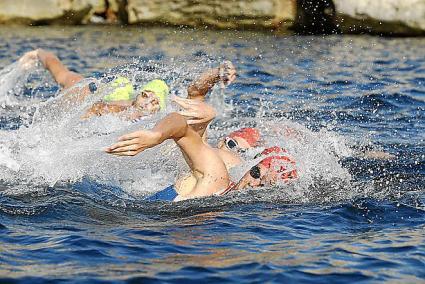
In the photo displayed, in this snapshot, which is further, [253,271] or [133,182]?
[133,182]

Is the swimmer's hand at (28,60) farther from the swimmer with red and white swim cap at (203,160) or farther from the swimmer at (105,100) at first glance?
the swimmer with red and white swim cap at (203,160)

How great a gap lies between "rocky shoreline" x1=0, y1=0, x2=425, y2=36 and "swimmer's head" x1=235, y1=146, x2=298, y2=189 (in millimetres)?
12344

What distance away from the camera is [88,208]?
741 centimetres

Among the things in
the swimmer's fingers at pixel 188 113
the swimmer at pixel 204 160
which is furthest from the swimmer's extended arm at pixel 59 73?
the swimmer's fingers at pixel 188 113

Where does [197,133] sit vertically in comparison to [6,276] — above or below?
above

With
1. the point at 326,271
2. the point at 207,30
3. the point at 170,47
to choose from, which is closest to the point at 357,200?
the point at 326,271

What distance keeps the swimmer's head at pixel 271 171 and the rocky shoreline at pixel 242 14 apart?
12.3m

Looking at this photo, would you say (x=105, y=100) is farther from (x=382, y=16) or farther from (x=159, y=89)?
(x=382, y=16)

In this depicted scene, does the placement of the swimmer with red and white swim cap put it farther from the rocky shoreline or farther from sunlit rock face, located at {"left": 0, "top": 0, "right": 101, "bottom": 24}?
sunlit rock face, located at {"left": 0, "top": 0, "right": 101, "bottom": 24}

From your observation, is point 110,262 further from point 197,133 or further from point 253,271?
point 197,133

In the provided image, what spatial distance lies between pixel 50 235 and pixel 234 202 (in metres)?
1.70

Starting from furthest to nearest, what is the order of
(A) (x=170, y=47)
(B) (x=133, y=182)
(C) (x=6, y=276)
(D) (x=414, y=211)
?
(A) (x=170, y=47) → (B) (x=133, y=182) → (D) (x=414, y=211) → (C) (x=6, y=276)

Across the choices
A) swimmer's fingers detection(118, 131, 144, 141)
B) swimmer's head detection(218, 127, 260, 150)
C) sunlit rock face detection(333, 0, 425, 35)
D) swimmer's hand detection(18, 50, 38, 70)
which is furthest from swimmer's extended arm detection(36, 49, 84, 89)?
sunlit rock face detection(333, 0, 425, 35)

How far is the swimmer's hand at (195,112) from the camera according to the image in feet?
23.6
